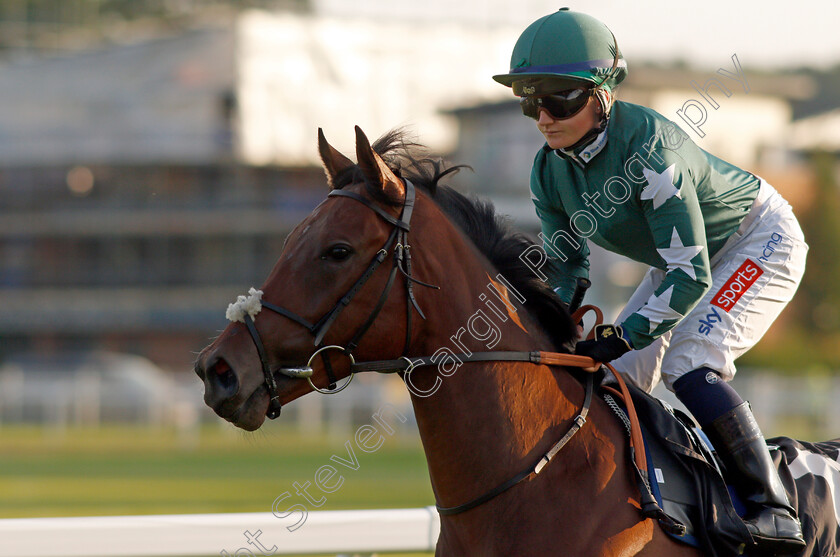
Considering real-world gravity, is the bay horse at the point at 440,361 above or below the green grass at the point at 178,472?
above

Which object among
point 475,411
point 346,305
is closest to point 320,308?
point 346,305

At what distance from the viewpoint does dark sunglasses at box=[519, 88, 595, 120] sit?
9.71 ft

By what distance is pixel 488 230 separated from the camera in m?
2.97

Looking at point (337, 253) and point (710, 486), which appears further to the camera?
point (710, 486)

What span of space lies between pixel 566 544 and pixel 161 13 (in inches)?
2023

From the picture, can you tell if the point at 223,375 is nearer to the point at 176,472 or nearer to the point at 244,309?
the point at 244,309

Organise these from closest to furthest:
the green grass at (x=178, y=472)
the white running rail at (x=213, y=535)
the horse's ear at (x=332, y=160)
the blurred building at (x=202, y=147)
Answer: the horse's ear at (x=332, y=160) → the white running rail at (x=213, y=535) → the green grass at (x=178, y=472) → the blurred building at (x=202, y=147)

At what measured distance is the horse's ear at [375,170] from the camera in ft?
8.29

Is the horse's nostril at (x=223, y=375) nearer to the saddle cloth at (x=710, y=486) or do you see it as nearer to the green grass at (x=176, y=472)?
the saddle cloth at (x=710, y=486)

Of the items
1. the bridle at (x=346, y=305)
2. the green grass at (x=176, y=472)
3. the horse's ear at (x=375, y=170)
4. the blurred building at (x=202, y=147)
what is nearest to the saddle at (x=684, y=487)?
the bridle at (x=346, y=305)

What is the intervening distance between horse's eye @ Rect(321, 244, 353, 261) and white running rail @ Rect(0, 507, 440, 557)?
166cm

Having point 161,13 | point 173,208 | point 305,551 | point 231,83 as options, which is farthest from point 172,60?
point 305,551

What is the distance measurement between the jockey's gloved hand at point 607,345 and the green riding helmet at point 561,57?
75 cm

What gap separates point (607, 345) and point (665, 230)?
388 millimetres
